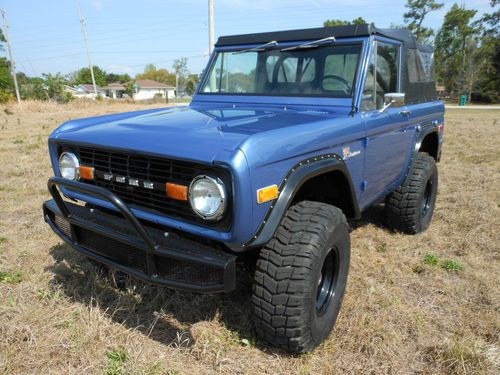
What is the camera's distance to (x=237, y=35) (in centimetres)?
370

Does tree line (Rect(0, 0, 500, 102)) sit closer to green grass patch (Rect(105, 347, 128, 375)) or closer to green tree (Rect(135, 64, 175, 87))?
green grass patch (Rect(105, 347, 128, 375))

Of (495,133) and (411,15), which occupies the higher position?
(411,15)

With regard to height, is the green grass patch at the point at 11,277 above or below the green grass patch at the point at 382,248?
above

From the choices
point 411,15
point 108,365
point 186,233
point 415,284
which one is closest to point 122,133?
point 186,233

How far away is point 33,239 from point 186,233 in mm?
2464

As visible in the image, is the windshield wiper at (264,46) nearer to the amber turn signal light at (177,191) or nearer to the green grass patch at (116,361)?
the amber turn signal light at (177,191)

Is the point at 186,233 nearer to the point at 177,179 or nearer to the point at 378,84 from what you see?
the point at 177,179

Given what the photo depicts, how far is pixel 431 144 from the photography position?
15.9 feet

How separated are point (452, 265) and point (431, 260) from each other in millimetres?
169

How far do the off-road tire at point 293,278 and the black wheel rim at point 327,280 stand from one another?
0.67 ft

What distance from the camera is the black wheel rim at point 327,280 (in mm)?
2572

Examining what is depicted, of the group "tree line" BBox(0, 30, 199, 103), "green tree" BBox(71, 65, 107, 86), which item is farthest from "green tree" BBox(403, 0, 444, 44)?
"green tree" BBox(71, 65, 107, 86)

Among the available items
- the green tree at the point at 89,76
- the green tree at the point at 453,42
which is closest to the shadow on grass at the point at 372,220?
the green tree at the point at 453,42

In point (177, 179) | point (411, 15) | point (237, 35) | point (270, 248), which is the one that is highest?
point (411, 15)
